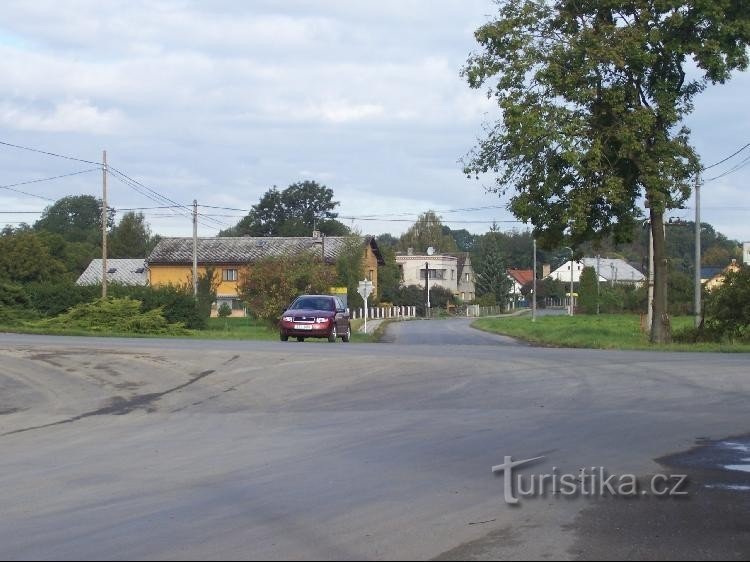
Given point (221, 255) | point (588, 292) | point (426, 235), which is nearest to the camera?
point (221, 255)

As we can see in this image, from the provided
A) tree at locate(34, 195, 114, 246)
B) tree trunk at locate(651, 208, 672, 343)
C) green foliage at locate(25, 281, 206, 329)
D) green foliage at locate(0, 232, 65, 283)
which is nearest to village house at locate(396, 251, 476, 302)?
tree at locate(34, 195, 114, 246)

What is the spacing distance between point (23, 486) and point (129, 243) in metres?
125

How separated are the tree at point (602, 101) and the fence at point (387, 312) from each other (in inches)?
1824

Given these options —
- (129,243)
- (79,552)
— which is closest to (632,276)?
(129,243)

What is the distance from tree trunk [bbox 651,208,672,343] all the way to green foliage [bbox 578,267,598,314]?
2295 inches

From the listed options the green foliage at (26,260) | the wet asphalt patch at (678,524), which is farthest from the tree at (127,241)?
the wet asphalt patch at (678,524)

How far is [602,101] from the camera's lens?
37562 mm

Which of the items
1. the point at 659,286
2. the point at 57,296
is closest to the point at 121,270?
the point at 57,296

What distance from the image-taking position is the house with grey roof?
337 ft

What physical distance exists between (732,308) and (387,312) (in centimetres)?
6311

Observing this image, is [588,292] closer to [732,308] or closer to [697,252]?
[697,252]

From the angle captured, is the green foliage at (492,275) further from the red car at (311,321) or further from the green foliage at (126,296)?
the red car at (311,321)

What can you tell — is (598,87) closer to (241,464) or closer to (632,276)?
(241,464)

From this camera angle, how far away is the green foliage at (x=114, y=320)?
151 ft
